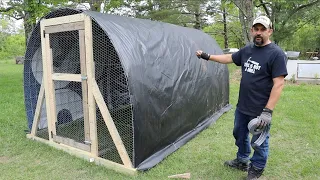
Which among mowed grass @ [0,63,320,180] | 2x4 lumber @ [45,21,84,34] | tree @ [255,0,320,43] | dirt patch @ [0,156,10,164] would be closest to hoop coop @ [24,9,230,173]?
2x4 lumber @ [45,21,84,34]

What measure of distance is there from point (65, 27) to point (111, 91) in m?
1.04

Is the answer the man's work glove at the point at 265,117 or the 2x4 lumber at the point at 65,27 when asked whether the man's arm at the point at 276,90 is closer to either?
the man's work glove at the point at 265,117

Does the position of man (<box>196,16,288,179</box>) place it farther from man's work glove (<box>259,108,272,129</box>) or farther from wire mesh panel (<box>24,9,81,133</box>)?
wire mesh panel (<box>24,9,81,133</box>)

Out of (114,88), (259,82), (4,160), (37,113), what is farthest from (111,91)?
(259,82)

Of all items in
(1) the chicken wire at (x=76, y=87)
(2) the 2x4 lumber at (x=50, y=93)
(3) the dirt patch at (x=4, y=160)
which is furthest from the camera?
(2) the 2x4 lumber at (x=50, y=93)

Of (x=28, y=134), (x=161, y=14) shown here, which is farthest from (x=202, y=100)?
(x=161, y=14)

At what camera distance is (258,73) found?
9.27 ft

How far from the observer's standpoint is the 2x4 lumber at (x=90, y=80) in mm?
3389

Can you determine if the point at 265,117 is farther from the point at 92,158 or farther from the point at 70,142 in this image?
the point at 70,142

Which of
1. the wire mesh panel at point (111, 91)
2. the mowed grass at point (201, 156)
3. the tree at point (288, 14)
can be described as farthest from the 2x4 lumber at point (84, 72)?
the tree at point (288, 14)

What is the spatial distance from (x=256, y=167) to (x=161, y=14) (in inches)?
670

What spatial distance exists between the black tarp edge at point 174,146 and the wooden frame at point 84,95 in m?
0.19

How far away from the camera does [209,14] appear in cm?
2247

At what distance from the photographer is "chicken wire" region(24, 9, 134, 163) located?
3445mm
